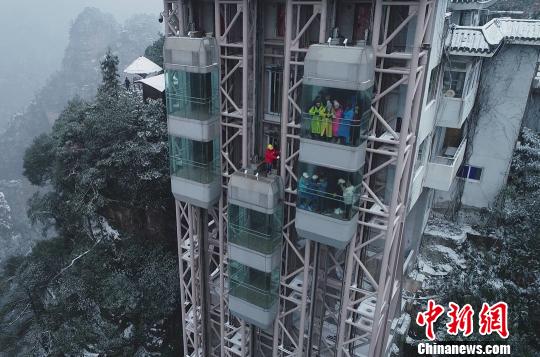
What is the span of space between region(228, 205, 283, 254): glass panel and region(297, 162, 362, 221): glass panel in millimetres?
1421

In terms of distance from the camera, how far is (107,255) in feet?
76.4

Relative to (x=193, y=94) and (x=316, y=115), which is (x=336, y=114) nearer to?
(x=316, y=115)

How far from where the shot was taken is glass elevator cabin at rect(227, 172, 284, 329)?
41.3 ft

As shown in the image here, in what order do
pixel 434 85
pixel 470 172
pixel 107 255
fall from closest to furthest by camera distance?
1. pixel 434 85
2. pixel 470 172
3. pixel 107 255

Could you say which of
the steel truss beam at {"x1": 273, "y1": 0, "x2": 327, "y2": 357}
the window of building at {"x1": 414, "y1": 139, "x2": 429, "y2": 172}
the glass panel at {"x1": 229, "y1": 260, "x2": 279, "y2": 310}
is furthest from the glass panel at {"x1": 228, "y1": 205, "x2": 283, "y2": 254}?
the window of building at {"x1": 414, "y1": 139, "x2": 429, "y2": 172}

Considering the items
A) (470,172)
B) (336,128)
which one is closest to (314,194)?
(336,128)

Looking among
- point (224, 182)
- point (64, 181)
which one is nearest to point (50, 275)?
point (64, 181)

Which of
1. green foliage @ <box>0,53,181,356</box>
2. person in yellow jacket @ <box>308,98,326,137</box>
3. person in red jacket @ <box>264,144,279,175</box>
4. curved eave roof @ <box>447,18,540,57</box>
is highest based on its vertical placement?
curved eave roof @ <box>447,18,540,57</box>

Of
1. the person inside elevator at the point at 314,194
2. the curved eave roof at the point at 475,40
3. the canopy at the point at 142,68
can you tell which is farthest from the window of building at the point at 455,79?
the canopy at the point at 142,68

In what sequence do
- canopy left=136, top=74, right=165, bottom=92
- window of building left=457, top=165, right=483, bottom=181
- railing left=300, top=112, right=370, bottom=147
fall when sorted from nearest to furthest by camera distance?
railing left=300, top=112, right=370, bottom=147 < window of building left=457, top=165, right=483, bottom=181 < canopy left=136, top=74, right=165, bottom=92

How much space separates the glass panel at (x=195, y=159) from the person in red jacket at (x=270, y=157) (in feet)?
6.44

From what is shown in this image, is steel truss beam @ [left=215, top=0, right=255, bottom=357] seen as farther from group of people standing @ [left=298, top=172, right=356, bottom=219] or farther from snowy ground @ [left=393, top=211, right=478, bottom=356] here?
snowy ground @ [left=393, top=211, right=478, bottom=356]

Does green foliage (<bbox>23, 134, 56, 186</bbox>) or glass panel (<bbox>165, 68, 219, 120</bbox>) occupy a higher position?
glass panel (<bbox>165, 68, 219, 120</bbox>)

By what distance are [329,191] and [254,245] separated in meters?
3.48
